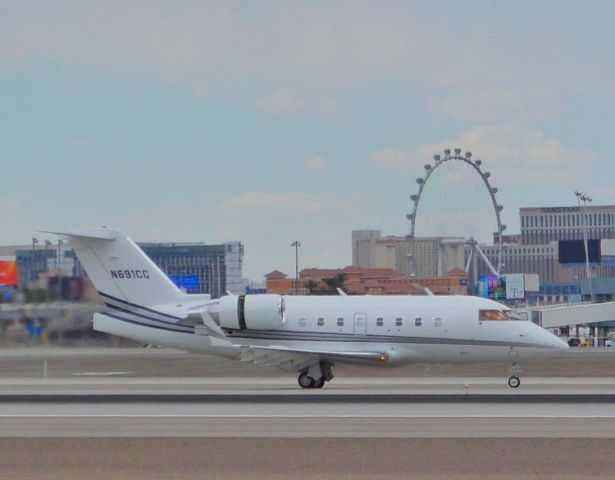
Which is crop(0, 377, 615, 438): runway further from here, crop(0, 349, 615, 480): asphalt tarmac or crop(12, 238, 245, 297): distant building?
crop(12, 238, 245, 297): distant building

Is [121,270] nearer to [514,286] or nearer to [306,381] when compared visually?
[306,381]

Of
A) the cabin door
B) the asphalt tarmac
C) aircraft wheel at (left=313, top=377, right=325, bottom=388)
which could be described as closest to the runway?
the asphalt tarmac

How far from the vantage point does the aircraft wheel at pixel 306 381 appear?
135 ft

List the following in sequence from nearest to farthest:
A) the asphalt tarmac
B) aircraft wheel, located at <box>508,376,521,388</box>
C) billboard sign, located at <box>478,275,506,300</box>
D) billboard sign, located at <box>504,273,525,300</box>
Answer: the asphalt tarmac
aircraft wheel, located at <box>508,376,521,388</box>
billboard sign, located at <box>478,275,506,300</box>
billboard sign, located at <box>504,273,525,300</box>

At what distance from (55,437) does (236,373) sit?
24.0 m

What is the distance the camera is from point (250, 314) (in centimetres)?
4125

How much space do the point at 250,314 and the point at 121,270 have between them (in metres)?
5.39

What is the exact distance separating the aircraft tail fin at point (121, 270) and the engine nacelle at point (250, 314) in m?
2.64

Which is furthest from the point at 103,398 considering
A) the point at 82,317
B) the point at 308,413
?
the point at 82,317

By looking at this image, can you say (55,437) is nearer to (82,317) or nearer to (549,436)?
(549,436)

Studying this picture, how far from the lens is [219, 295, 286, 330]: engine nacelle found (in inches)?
1624

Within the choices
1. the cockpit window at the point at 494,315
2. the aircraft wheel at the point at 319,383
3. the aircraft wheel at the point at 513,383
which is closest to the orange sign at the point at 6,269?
the aircraft wheel at the point at 319,383

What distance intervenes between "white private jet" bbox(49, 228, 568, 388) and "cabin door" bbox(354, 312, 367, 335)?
0.11ft

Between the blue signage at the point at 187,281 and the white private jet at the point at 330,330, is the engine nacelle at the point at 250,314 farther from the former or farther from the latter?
the blue signage at the point at 187,281
